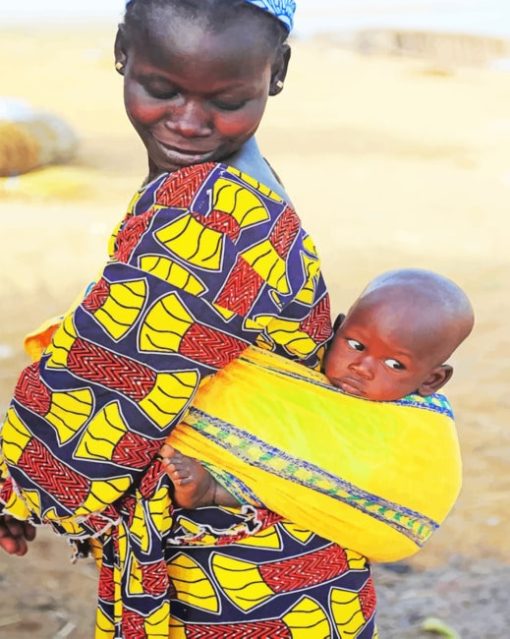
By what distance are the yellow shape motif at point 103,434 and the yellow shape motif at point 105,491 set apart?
0.05 meters

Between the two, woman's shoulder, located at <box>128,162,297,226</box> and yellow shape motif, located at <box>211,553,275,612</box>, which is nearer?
woman's shoulder, located at <box>128,162,297,226</box>

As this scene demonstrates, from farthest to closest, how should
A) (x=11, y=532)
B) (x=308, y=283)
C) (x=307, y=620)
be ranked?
(x=11, y=532) < (x=307, y=620) < (x=308, y=283)

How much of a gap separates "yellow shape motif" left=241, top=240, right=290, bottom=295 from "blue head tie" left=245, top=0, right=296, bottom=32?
38 cm

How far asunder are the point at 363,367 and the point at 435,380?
19cm

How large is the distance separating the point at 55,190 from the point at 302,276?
8.15 m

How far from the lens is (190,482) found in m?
1.70

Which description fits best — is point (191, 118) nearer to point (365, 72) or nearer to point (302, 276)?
point (302, 276)

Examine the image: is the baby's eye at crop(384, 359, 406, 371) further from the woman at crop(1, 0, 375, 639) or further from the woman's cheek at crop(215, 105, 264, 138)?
the woman's cheek at crop(215, 105, 264, 138)

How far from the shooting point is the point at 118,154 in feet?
38.2

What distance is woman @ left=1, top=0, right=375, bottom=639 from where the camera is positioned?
1608 millimetres

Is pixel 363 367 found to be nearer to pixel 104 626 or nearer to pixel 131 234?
pixel 131 234

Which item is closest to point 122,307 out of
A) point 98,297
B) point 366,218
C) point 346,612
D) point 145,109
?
point 98,297

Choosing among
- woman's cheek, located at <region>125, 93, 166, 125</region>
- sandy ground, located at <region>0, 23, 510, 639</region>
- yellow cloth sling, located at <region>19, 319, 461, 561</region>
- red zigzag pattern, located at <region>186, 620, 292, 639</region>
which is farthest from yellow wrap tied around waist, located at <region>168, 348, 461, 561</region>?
sandy ground, located at <region>0, 23, 510, 639</region>

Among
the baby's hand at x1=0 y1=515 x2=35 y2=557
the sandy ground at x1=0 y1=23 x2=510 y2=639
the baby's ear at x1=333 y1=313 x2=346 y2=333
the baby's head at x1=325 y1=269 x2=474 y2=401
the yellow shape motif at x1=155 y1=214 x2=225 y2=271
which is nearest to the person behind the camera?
the yellow shape motif at x1=155 y1=214 x2=225 y2=271
